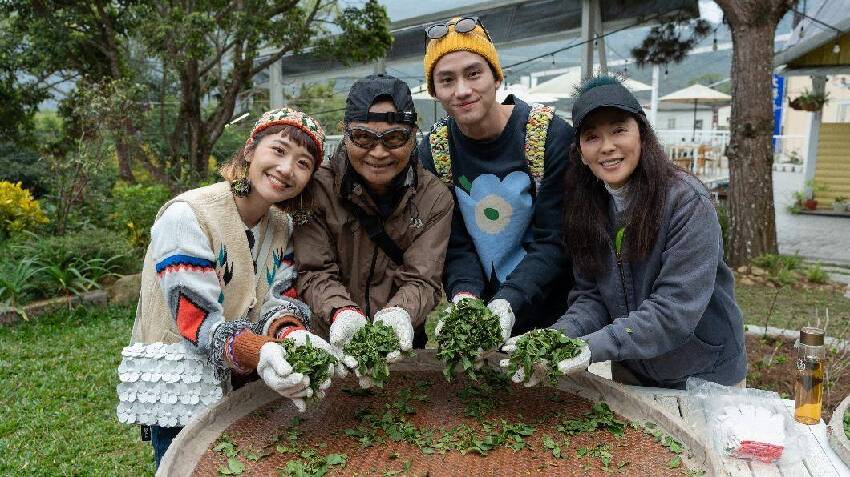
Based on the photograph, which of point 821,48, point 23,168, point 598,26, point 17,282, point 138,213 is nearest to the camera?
point 17,282

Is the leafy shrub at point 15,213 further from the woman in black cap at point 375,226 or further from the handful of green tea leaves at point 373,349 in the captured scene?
the handful of green tea leaves at point 373,349

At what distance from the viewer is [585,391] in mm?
2564

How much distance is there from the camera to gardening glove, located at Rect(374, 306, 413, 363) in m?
2.31

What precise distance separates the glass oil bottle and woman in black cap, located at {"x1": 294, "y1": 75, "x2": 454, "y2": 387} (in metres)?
1.33

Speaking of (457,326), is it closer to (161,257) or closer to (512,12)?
(161,257)

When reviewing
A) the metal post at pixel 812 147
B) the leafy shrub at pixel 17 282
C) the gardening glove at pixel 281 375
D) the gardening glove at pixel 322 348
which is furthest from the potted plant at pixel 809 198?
the gardening glove at pixel 281 375

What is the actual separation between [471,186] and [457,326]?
0.65 metres

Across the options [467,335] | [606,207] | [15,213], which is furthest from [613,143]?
[15,213]

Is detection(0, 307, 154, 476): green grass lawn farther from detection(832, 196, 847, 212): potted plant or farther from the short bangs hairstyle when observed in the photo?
detection(832, 196, 847, 212): potted plant

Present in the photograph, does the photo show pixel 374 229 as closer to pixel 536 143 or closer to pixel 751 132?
pixel 536 143

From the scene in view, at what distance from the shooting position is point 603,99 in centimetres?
228

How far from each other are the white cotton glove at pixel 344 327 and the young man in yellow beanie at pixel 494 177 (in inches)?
15.9

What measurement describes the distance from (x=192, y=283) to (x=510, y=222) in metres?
1.23

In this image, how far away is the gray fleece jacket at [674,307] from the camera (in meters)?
2.24
